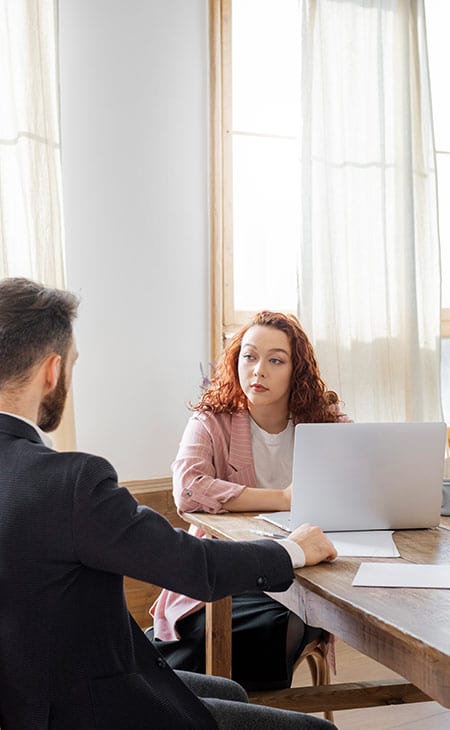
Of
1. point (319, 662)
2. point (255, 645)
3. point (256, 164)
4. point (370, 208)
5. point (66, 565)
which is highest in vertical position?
point (256, 164)

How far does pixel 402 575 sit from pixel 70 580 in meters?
0.61

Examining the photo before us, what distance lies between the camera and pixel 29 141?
2785mm

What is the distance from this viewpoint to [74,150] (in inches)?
117

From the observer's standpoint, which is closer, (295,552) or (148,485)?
(295,552)

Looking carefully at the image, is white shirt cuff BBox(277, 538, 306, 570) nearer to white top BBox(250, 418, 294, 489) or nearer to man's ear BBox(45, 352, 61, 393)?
man's ear BBox(45, 352, 61, 393)

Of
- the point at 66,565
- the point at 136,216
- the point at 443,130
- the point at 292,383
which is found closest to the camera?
the point at 66,565

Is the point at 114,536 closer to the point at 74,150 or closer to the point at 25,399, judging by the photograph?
the point at 25,399

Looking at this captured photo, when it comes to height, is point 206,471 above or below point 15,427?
below

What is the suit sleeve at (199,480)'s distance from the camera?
2066mm

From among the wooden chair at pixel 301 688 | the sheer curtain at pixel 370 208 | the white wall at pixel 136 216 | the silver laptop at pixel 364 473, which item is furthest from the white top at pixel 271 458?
the sheer curtain at pixel 370 208

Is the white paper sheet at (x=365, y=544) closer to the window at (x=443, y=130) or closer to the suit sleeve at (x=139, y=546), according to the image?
the suit sleeve at (x=139, y=546)

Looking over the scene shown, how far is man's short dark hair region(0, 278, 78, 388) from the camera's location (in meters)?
1.30

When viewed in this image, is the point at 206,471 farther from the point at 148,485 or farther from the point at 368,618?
the point at 148,485

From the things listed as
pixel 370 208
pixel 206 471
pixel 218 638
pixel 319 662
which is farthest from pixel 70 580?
pixel 370 208
